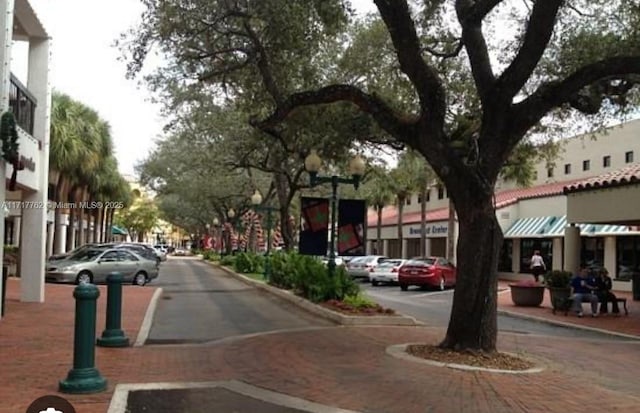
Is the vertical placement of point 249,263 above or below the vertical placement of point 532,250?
below

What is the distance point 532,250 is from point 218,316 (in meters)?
25.4

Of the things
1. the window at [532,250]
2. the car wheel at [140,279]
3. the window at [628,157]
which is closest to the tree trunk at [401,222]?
the window at [532,250]

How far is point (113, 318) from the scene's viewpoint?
1118 centimetres

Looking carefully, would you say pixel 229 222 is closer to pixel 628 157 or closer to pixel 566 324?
pixel 628 157

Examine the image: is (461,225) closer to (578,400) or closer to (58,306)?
(578,400)

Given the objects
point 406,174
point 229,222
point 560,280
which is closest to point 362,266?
point 406,174

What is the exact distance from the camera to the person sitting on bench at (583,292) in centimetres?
1939

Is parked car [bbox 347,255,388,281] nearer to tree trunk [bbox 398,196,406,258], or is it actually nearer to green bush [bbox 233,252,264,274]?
green bush [bbox 233,252,264,274]

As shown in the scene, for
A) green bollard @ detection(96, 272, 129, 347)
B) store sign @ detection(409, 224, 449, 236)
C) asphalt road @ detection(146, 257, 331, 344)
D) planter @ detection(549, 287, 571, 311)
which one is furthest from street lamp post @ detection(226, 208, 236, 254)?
green bollard @ detection(96, 272, 129, 347)

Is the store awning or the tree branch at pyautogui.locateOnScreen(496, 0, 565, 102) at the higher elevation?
the tree branch at pyautogui.locateOnScreen(496, 0, 565, 102)

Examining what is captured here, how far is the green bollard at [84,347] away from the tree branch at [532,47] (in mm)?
6829

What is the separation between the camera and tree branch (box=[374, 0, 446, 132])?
1117 centimetres

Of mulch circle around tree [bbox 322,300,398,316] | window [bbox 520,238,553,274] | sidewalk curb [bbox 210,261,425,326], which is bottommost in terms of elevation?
sidewalk curb [bbox 210,261,425,326]

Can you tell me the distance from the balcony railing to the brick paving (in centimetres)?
513
